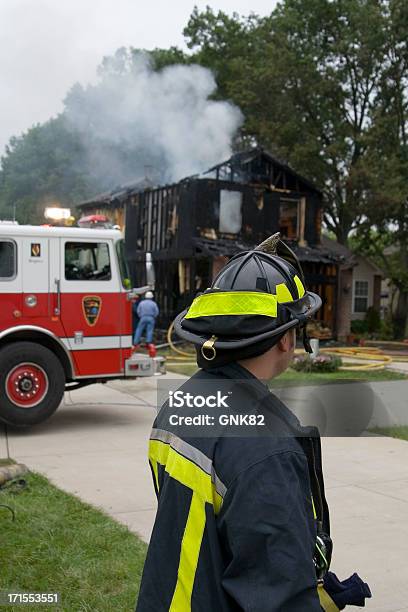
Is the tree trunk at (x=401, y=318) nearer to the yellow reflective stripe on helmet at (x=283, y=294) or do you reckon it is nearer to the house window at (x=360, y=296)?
the house window at (x=360, y=296)

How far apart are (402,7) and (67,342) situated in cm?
2138

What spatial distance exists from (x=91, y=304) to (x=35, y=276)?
736 mm

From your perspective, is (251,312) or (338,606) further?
(338,606)

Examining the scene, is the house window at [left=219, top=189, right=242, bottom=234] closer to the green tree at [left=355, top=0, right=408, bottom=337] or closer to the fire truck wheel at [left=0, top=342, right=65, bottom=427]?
the green tree at [left=355, top=0, right=408, bottom=337]

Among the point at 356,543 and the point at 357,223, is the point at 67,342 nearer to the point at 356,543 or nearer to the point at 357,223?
the point at 356,543

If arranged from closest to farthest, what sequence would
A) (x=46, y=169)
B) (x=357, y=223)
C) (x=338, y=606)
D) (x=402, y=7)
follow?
(x=338, y=606)
(x=402, y=7)
(x=357, y=223)
(x=46, y=169)

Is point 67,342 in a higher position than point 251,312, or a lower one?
lower

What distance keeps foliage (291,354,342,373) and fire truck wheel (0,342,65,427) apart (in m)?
6.17

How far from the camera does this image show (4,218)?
9.05 meters

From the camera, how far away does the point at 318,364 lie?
13.2 meters

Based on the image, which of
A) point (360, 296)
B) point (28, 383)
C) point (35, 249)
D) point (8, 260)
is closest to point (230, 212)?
point (360, 296)

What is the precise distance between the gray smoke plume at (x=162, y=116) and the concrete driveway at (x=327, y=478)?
1908 cm

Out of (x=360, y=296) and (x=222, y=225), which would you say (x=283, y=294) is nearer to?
(x=222, y=225)

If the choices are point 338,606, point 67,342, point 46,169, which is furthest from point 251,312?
point 46,169
